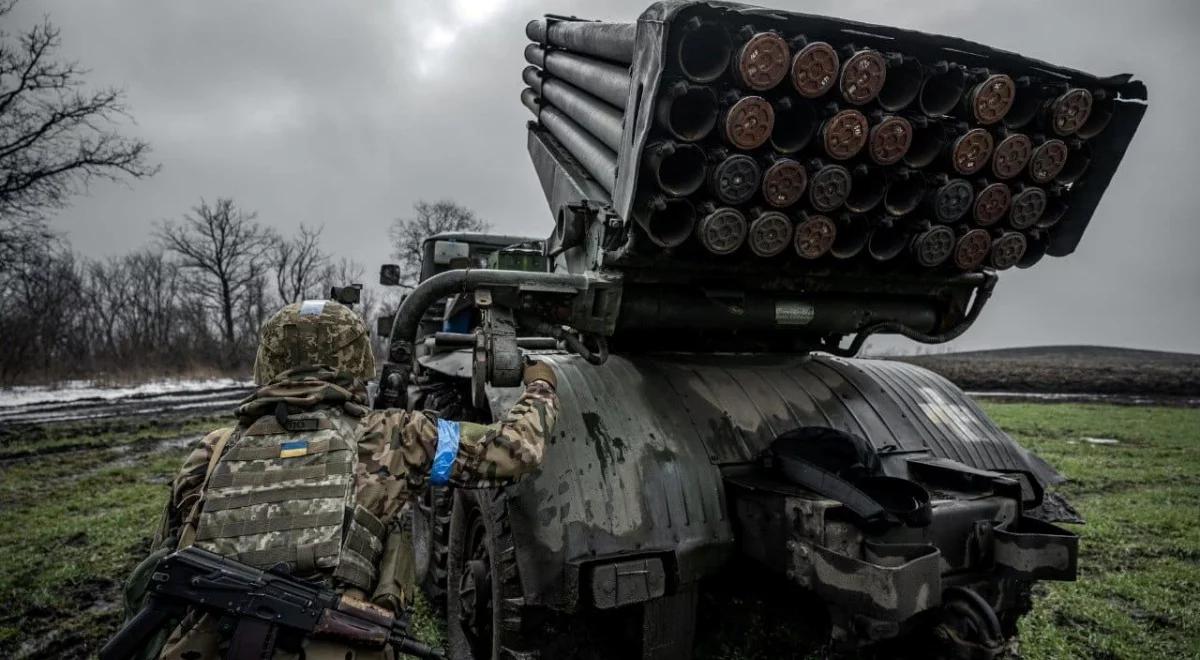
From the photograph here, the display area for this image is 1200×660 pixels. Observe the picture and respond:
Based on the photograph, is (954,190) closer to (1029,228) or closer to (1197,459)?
(1029,228)

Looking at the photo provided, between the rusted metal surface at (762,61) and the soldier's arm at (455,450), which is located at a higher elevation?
the rusted metal surface at (762,61)

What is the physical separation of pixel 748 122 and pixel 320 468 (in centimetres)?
203

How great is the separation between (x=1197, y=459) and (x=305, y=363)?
13.9 m

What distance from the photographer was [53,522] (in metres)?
7.05

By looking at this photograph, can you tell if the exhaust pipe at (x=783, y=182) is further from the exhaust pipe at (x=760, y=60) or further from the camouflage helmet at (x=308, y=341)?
the camouflage helmet at (x=308, y=341)

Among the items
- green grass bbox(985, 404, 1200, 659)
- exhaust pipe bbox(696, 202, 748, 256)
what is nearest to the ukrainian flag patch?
exhaust pipe bbox(696, 202, 748, 256)

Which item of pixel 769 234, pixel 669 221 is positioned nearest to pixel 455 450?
pixel 669 221

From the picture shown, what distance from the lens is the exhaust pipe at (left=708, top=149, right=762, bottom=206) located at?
113 inches

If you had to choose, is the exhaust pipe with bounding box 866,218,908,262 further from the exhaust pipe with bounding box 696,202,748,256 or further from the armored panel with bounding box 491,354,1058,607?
the armored panel with bounding box 491,354,1058,607

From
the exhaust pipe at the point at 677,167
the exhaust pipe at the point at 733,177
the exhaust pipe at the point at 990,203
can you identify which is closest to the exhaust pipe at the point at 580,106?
the exhaust pipe at the point at 677,167

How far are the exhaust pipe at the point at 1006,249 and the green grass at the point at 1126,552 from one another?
2.40 metres

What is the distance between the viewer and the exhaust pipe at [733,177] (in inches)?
113

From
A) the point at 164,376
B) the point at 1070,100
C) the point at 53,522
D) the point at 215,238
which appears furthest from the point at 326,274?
the point at 1070,100

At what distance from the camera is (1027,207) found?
3385mm
